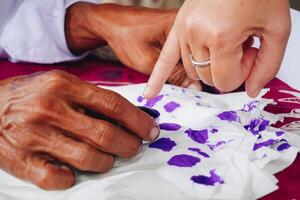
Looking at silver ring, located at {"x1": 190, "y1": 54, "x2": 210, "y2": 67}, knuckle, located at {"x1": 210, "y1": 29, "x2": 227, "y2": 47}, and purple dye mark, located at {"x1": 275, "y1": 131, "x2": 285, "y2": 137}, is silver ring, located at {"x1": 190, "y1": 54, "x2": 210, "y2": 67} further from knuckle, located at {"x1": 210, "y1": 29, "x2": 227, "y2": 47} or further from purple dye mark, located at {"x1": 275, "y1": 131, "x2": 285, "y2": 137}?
purple dye mark, located at {"x1": 275, "y1": 131, "x2": 285, "y2": 137}

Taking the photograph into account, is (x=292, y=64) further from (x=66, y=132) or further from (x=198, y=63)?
(x=66, y=132)

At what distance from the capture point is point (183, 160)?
55 cm

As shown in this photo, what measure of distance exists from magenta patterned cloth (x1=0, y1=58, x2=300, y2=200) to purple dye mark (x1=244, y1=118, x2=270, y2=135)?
0.14 feet

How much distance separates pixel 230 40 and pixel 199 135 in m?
0.18

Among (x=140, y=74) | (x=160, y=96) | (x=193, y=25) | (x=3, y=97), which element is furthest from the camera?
(x=140, y=74)

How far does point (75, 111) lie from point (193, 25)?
0.57 ft

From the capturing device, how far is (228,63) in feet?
1.63

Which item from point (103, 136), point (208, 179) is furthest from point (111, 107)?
point (208, 179)

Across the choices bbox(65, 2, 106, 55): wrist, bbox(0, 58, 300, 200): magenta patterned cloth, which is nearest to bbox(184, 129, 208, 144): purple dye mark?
bbox(0, 58, 300, 200): magenta patterned cloth

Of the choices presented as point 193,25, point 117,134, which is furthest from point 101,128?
point 193,25

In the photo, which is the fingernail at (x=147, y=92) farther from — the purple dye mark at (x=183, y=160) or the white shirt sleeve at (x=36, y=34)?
the white shirt sleeve at (x=36, y=34)

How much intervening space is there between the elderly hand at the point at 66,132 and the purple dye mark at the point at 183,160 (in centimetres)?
5

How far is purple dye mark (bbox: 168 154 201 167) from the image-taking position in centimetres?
54

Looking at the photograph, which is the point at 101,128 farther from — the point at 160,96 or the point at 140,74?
the point at 140,74
